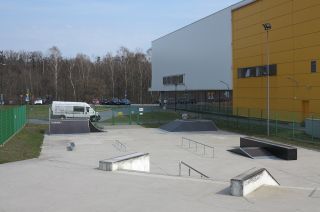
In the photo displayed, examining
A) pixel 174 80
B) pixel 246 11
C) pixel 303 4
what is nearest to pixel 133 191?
pixel 303 4

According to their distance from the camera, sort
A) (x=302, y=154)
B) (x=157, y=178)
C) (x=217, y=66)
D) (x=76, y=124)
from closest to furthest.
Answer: (x=157, y=178), (x=302, y=154), (x=76, y=124), (x=217, y=66)

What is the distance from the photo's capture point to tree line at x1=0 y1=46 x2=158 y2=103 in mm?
110562

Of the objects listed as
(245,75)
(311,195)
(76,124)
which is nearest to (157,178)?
(311,195)

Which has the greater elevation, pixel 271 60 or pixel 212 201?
pixel 271 60

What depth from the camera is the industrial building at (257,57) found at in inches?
1678

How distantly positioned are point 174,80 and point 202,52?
15.3 meters

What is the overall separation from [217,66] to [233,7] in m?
9.15

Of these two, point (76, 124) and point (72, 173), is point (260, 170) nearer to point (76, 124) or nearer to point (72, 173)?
point (72, 173)

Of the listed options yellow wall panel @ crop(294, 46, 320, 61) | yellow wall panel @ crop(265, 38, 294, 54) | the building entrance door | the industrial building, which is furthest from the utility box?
yellow wall panel @ crop(265, 38, 294, 54)

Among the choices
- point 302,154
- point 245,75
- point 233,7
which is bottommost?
point 302,154

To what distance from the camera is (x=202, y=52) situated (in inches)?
2694

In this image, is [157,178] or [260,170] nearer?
[260,170]

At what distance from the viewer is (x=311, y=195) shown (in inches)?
432

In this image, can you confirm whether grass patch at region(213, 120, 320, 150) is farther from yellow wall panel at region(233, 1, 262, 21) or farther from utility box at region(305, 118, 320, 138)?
yellow wall panel at region(233, 1, 262, 21)
